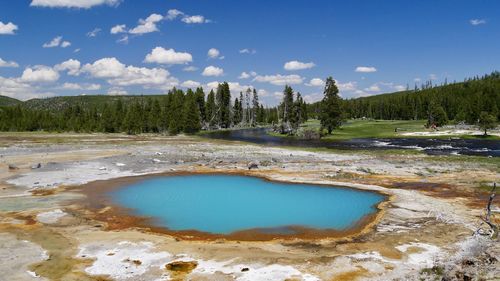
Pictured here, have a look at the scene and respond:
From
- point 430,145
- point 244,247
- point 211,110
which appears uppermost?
point 211,110

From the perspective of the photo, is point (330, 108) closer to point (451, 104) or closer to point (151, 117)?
point (151, 117)

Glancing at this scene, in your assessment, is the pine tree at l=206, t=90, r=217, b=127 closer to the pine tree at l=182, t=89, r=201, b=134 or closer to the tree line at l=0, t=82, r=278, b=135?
the tree line at l=0, t=82, r=278, b=135

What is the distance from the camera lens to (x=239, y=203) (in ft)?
88.2

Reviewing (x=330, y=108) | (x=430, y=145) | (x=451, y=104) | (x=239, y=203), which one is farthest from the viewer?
(x=451, y=104)

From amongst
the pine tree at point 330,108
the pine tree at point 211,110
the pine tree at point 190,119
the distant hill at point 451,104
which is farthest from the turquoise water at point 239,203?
the pine tree at point 211,110

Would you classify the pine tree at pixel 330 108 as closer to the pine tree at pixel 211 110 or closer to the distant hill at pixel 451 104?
the distant hill at pixel 451 104

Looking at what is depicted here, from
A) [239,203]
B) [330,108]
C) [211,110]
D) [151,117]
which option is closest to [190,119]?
[151,117]

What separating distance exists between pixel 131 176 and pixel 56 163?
10973mm

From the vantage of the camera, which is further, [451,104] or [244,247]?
[451,104]

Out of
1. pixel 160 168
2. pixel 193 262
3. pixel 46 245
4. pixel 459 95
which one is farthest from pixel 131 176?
pixel 459 95

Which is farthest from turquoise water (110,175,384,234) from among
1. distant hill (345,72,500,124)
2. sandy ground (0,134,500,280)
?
distant hill (345,72,500,124)

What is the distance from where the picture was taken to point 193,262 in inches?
578

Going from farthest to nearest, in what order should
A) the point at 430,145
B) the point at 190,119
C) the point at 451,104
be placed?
the point at 451,104 → the point at 190,119 → the point at 430,145

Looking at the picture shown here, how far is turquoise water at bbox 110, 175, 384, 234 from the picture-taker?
70.8 ft
